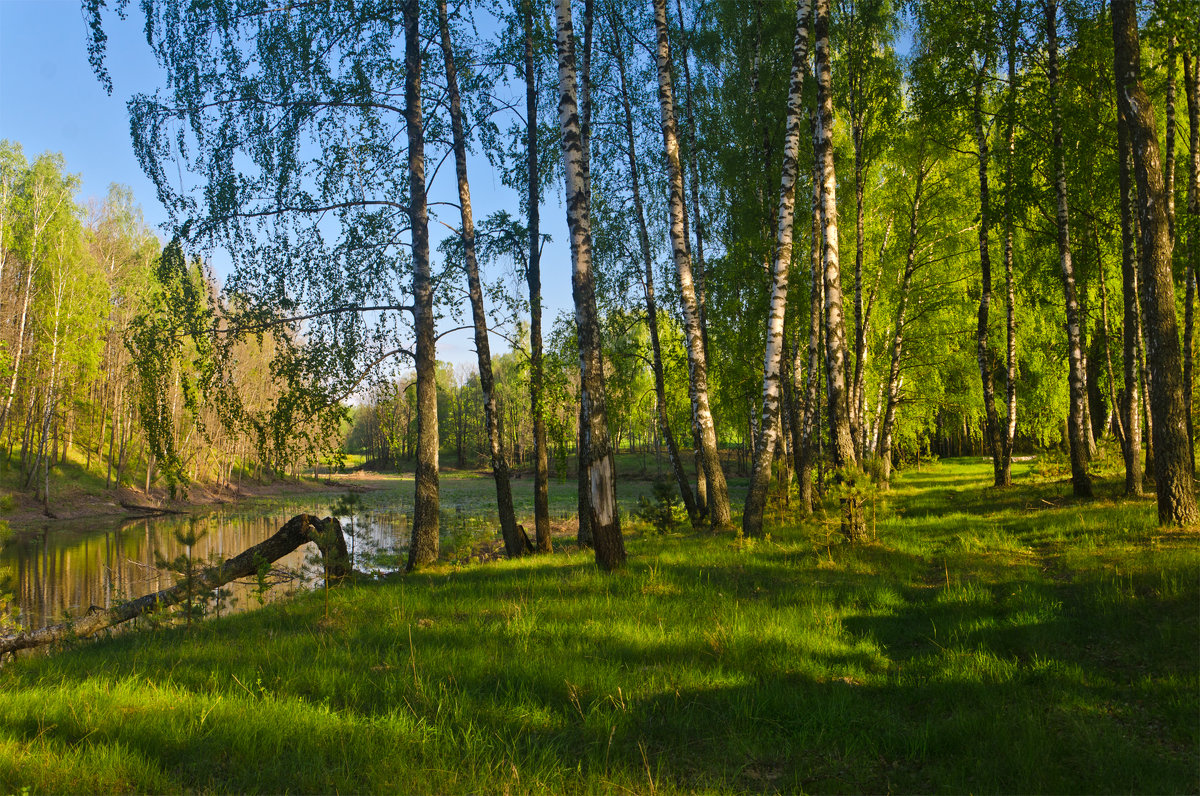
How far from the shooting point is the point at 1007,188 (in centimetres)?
1252

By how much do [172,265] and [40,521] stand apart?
28004 millimetres

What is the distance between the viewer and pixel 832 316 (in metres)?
9.59

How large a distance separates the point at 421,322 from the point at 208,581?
527 centimetres

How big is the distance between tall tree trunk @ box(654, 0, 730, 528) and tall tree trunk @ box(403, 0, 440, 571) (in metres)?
4.67

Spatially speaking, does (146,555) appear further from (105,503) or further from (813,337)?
(813,337)

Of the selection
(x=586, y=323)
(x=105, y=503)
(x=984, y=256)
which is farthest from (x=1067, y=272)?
(x=105, y=503)

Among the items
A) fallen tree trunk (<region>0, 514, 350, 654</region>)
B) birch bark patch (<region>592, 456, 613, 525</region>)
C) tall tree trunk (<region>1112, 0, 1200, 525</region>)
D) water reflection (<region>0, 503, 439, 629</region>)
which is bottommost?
water reflection (<region>0, 503, 439, 629</region>)

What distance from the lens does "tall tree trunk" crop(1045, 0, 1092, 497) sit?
1214 centimetres

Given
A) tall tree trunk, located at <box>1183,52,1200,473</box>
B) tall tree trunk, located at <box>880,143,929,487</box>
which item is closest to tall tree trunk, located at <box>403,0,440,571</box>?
tall tree trunk, located at <box>1183,52,1200,473</box>

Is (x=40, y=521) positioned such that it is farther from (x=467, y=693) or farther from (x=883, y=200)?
(x=883, y=200)

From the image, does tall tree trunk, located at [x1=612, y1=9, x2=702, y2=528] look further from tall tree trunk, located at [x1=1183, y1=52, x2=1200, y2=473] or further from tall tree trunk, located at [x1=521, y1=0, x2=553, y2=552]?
tall tree trunk, located at [x1=1183, y1=52, x2=1200, y2=473]

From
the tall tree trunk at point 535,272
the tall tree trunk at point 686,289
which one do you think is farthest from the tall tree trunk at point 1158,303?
the tall tree trunk at point 535,272

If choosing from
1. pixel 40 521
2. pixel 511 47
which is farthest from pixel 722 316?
pixel 40 521

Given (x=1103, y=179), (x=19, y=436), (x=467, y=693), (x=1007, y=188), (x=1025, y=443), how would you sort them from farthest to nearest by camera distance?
1. (x=1025, y=443)
2. (x=19, y=436)
3. (x=1103, y=179)
4. (x=1007, y=188)
5. (x=467, y=693)
